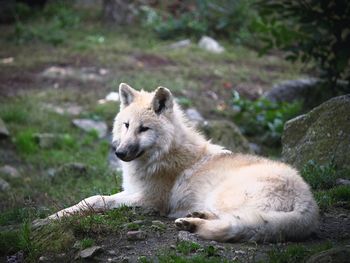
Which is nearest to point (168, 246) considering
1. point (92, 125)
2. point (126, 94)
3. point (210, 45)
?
point (126, 94)

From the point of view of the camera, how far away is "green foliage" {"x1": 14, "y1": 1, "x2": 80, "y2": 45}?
18531 millimetres

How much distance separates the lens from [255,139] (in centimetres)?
1343

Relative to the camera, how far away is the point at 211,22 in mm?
20234

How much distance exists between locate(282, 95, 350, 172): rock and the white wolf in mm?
1903

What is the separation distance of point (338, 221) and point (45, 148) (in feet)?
25.0

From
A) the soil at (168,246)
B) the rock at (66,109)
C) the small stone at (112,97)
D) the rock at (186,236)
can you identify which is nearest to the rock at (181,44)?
the small stone at (112,97)

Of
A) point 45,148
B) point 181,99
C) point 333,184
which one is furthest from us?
point 181,99

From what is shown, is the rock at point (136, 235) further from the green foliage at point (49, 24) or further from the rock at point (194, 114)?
the green foliage at point (49, 24)

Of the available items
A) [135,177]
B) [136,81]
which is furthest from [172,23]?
[135,177]

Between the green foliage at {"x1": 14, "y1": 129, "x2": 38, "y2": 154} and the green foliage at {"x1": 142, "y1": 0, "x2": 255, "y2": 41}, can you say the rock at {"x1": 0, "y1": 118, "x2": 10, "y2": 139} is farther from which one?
the green foliage at {"x1": 142, "y1": 0, "x2": 255, "y2": 41}

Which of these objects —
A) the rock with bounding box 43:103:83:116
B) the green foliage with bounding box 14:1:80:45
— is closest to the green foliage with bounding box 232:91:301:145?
the rock with bounding box 43:103:83:116

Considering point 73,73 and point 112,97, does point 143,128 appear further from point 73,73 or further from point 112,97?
point 73,73

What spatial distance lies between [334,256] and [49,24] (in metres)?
17.2

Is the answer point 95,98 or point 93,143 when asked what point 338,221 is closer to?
point 93,143
